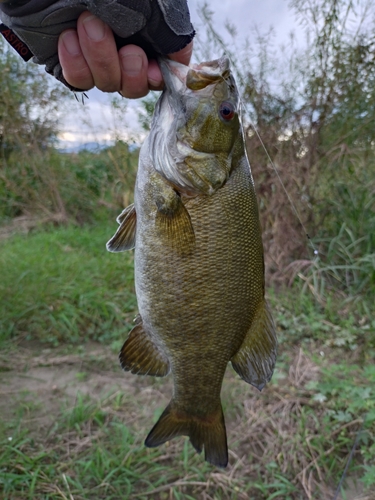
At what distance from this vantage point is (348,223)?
4238mm

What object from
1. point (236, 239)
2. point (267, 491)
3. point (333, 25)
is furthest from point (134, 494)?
point (333, 25)

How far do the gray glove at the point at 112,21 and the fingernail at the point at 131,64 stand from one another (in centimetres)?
4

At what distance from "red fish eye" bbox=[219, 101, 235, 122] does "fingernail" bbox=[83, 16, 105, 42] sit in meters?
0.41

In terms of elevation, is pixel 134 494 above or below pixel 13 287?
below

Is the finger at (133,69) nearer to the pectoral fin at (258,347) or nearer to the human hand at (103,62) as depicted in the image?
the human hand at (103,62)

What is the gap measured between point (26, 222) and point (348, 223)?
15.0 ft

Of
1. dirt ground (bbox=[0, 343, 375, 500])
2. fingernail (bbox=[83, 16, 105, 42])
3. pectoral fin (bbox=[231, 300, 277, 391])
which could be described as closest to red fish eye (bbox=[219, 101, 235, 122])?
fingernail (bbox=[83, 16, 105, 42])

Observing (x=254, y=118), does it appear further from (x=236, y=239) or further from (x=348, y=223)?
(x=236, y=239)

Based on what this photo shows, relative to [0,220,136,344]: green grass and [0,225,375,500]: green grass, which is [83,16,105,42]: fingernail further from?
[0,220,136,344]: green grass

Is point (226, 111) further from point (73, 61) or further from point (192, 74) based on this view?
point (73, 61)

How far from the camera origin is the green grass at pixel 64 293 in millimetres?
3500

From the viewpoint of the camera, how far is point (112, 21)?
1.06m

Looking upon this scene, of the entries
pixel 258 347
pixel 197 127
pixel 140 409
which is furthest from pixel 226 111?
pixel 140 409

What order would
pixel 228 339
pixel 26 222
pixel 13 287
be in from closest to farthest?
pixel 228 339 < pixel 13 287 < pixel 26 222
